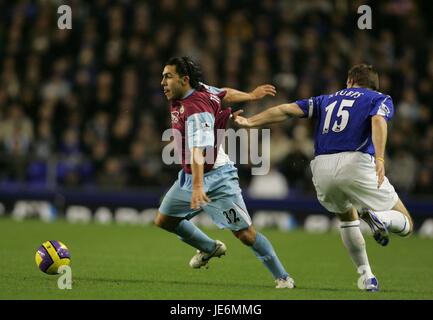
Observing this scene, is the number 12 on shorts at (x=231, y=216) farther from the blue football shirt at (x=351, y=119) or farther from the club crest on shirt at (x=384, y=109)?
the club crest on shirt at (x=384, y=109)

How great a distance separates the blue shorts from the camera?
→ 8188 millimetres

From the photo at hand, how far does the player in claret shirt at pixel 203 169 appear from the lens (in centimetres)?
790

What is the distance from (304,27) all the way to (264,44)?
95 centimetres

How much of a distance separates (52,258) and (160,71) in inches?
395

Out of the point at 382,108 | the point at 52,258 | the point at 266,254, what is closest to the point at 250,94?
the point at 382,108

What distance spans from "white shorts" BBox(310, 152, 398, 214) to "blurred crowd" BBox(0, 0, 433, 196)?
24.0 feet

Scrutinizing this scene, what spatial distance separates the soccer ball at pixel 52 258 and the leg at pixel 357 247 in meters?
2.64

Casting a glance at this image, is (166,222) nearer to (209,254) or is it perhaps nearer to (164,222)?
(164,222)

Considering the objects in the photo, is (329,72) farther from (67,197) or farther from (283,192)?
(67,197)

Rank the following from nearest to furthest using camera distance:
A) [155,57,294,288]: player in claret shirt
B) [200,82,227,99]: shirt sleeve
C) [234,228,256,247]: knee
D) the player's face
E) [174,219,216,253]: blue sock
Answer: [155,57,294,288]: player in claret shirt → [234,228,256,247]: knee → the player's face → [200,82,227,99]: shirt sleeve → [174,219,216,253]: blue sock

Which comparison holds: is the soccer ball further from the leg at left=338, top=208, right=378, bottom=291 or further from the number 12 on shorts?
the leg at left=338, top=208, right=378, bottom=291

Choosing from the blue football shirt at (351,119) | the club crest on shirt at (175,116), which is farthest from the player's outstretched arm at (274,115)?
the club crest on shirt at (175,116)

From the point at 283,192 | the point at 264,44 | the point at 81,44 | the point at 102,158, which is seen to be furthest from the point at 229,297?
the point at 81,44

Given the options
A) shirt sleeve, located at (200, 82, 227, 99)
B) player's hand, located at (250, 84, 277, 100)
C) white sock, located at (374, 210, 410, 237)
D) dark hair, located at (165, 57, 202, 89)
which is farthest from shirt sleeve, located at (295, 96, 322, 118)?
white sock, located at (374, 210, 410, 237)
